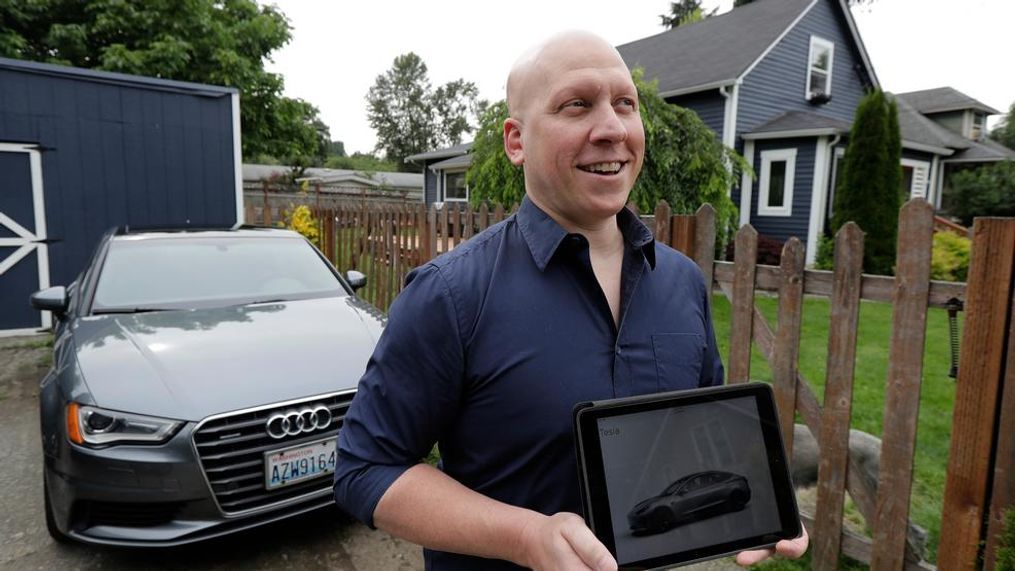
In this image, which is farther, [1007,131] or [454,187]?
[1007,131]

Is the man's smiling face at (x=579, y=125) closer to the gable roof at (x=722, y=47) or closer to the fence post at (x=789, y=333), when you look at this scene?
the fence post at (x=789, y=333)

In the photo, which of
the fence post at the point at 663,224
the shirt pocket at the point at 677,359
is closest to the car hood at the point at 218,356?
the fence post at the point at 663,224

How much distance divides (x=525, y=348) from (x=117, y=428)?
2.28 m

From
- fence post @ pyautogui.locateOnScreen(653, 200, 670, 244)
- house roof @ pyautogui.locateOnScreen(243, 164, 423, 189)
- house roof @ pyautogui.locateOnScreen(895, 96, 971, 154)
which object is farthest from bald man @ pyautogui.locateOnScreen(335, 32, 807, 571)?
house roof @ pyautogui.locateOnScreen(243, 164, 423, 189)

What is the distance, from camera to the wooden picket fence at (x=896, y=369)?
206 centimetres

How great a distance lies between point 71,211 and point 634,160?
838 cm

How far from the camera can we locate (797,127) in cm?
1342

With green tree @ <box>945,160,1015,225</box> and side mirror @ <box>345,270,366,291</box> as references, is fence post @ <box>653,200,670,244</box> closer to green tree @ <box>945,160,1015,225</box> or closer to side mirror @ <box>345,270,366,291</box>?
side mirror @ <box>345,270,366,291</box>

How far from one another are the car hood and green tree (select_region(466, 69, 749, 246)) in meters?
4.68

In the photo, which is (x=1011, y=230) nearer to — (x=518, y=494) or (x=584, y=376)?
(x=584, y=376)

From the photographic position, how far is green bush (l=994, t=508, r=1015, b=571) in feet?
5.76

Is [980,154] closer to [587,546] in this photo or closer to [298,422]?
[298,422]

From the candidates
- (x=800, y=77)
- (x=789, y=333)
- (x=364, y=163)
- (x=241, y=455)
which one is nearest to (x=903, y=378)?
(x=789, y=333)

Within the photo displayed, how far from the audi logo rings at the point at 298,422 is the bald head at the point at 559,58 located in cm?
206
